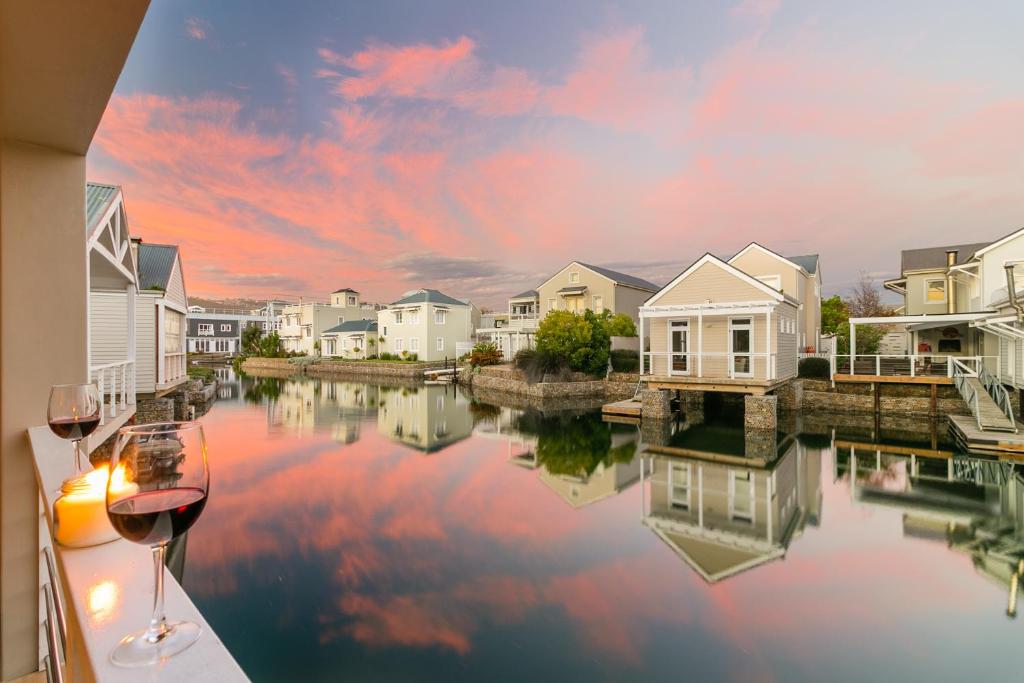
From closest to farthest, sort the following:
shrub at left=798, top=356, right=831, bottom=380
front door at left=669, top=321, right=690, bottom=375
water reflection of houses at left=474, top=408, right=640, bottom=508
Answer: water reflection of houses at left=474, top=408, right=640, bottom=508, front door at left=669, top=321, right=690, bottom=375, shrub at left=798, top=356, right=831, bottom=380

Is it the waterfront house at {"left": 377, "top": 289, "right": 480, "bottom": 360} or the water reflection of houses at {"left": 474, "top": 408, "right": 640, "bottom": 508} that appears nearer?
the water reflection of houses at {"left": 474, "top": 408, "right": 640, "bottom": 508}

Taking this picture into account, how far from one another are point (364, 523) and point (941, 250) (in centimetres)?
2780

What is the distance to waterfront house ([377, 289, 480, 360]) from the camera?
35062mm

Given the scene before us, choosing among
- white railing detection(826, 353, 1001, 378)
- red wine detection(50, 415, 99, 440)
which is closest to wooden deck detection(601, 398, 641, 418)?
white railing detection(826, 353, 1001, 378)

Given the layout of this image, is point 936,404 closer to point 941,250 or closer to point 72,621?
point 941,250

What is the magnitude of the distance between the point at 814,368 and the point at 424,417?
15.0 m

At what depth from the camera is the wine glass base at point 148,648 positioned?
2.14ft

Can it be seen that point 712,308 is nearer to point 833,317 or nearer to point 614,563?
point 614,563

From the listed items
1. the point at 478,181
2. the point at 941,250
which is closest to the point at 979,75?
the point at 941,250

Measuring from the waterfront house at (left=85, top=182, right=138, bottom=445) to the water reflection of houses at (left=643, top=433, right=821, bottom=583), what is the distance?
23.6 ft

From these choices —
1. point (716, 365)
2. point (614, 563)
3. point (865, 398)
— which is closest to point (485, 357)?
point (716, 365)

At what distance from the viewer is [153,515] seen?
891mm

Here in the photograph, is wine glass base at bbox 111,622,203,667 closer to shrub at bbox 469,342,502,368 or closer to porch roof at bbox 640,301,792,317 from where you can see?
porch roof at bbox 640,301,792,317

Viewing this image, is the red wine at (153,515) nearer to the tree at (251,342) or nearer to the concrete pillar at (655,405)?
the concrete pillar at (655,405)
